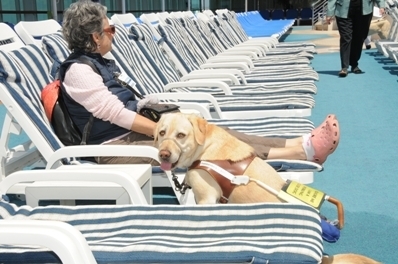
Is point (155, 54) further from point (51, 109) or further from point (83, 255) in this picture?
point (83, 255)

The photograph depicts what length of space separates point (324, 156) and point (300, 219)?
1.14 m

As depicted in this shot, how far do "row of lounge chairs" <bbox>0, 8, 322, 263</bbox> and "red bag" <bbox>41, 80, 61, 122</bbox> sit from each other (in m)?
0.03

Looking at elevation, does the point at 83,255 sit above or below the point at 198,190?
above

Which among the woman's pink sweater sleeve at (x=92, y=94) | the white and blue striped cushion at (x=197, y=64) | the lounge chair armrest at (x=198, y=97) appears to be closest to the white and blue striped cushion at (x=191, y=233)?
the woman's pink sweater sleeve at (x=92, y=94)

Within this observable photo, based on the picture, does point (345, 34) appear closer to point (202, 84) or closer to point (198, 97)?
point (202, 84)

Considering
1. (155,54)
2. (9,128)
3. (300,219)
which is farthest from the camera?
(155,54)

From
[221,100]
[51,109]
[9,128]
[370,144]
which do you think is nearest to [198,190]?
[51,109]

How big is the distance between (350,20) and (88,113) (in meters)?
6.10

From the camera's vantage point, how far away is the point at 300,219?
6.30 ft

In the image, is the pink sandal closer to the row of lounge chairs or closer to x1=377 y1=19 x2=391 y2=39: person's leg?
the row of lounge chairs

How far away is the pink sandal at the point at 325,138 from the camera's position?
294cm

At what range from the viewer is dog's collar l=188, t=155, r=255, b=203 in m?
2.21

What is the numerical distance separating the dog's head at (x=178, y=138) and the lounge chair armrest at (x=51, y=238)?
0.71 metres

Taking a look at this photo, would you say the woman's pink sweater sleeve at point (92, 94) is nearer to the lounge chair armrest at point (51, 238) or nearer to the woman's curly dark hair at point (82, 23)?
the woman's curly dark hair at point (82, 23)
